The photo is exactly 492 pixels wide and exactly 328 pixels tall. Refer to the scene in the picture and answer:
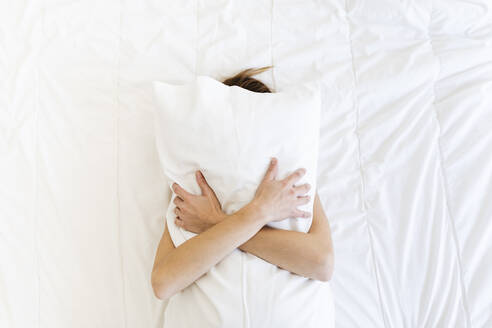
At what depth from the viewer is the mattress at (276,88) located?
1052mm

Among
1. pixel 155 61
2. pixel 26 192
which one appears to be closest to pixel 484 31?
pixel 155 61

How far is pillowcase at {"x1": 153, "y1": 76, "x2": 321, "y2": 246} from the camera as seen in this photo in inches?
36.9

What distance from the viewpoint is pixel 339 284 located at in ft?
3.51

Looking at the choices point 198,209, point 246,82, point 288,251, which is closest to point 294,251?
point 288,251

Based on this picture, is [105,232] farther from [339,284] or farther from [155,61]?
[339,284]

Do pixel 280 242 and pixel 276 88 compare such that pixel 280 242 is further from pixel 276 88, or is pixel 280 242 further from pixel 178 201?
pixel 276 88

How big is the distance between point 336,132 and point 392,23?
0.37m

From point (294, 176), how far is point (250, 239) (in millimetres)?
163

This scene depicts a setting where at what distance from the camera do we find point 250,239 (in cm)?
91

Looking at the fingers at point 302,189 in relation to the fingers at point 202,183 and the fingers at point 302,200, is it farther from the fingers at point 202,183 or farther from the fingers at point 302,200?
the fingers at point 202,183

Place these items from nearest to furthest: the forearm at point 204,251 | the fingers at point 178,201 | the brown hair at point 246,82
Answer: the forearm at point 204,251
the fingers at point 178,201
the brown hair at point 246,82

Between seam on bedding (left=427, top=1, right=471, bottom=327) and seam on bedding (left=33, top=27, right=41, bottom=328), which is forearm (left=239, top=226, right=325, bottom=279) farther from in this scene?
seam on bedding (left=33, top=27, right=41, bottom=328)

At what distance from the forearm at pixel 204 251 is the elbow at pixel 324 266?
136 mm

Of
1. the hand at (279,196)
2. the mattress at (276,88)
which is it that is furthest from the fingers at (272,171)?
the mattress at (276,88)
